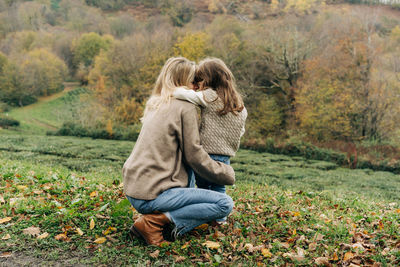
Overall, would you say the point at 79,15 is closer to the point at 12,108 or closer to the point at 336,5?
the point at 12,108

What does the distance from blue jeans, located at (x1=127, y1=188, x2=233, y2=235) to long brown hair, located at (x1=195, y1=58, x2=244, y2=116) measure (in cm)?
102

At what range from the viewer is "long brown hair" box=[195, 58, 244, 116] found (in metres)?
3.94

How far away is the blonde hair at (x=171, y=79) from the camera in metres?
3.71

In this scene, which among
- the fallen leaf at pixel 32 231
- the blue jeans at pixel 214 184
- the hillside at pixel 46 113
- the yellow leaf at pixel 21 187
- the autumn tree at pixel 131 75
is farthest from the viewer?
the hillside at pixel 46 113

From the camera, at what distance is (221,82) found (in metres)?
3.97

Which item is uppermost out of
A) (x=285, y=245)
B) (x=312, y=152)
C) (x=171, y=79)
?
(x=171, y=79)

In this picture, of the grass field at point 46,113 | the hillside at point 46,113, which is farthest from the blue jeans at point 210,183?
the grass field at point 46,113

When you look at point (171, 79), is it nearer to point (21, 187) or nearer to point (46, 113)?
point (21, 187)

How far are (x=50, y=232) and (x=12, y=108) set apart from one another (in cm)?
5575

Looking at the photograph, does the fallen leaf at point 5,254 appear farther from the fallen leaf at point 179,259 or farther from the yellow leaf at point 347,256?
the yellow leaf at point 347,256

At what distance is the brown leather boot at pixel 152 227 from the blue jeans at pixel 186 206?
0.06 meters

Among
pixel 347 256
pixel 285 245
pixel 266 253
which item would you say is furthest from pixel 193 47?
pixel 347 256

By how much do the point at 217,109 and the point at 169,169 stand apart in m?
0.95

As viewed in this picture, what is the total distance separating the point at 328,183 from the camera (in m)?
13.8
